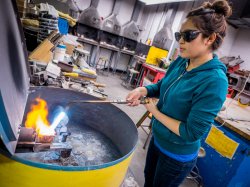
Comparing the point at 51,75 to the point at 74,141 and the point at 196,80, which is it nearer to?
the point at 74,141

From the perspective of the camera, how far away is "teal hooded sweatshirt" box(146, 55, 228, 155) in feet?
3.12

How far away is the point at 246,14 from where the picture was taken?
4.45 metres

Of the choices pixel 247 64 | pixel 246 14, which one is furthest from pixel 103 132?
pixel 247 64

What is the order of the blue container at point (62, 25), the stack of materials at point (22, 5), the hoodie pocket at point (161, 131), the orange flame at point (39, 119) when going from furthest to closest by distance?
the blue container at point (62, 25) < the stack of materials at point (22, 5) < the hoodie pocket at point (161, 131) < the orange flame at point (39, 119)

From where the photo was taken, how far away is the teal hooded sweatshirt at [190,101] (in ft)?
A: 3.12

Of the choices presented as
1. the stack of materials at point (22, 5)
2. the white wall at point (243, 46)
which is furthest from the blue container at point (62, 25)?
the white wall at point (243, 46)

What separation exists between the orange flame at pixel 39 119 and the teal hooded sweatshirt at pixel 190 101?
0.68 meters

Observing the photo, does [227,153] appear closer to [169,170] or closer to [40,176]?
[169,170]

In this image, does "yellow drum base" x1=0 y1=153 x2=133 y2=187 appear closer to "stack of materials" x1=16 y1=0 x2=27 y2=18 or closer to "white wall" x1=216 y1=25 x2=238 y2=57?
"stack of materials" x1=16 y1=0 x2=27 y2=18

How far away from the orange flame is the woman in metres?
0.56

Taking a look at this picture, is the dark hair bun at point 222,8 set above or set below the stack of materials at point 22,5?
above

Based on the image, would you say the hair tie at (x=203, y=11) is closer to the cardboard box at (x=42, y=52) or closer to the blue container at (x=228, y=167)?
the cardboard box at (x=42, y=52)

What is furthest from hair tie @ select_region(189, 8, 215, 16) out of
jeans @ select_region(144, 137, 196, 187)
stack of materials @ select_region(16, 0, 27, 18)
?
stack of materials @ select_region(16, 0, 27, 18)

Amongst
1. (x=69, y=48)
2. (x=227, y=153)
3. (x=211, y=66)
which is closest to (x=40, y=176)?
(x=211, y=66)
